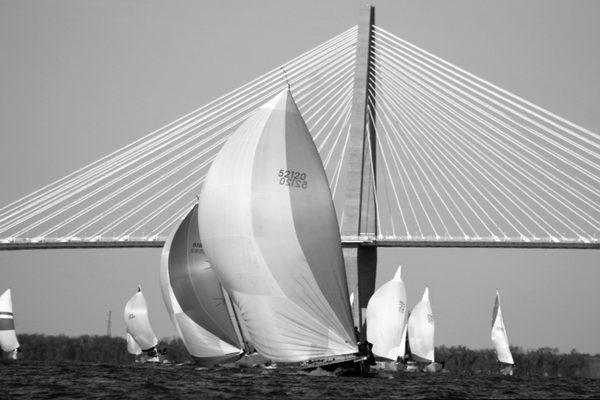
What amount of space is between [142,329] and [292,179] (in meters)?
24.3

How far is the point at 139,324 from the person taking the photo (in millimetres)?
48344

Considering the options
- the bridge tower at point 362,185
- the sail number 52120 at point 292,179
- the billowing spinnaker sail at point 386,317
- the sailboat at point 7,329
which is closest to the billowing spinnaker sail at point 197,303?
the sail number 52120 at point 292,179

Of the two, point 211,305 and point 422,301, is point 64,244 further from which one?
point 211,305

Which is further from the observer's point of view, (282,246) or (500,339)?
(500,339)

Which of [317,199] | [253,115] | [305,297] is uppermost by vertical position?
[253,115]

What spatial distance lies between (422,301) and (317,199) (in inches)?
904

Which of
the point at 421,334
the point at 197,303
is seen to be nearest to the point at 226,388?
the point at 197,303

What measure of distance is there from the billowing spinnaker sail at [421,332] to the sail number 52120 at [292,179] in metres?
22.6

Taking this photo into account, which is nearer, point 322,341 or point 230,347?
point 322,341

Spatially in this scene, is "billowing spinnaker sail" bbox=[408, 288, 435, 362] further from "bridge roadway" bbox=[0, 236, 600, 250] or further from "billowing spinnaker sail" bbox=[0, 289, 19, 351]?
"billowing spinnaker sail" bbox=[0, 289, 19, 351]

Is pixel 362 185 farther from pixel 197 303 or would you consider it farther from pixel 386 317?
pixel 197 303

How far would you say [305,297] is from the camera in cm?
2491

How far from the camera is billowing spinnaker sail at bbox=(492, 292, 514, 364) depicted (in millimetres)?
52719

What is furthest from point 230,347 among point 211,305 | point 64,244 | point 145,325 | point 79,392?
point 64,244
